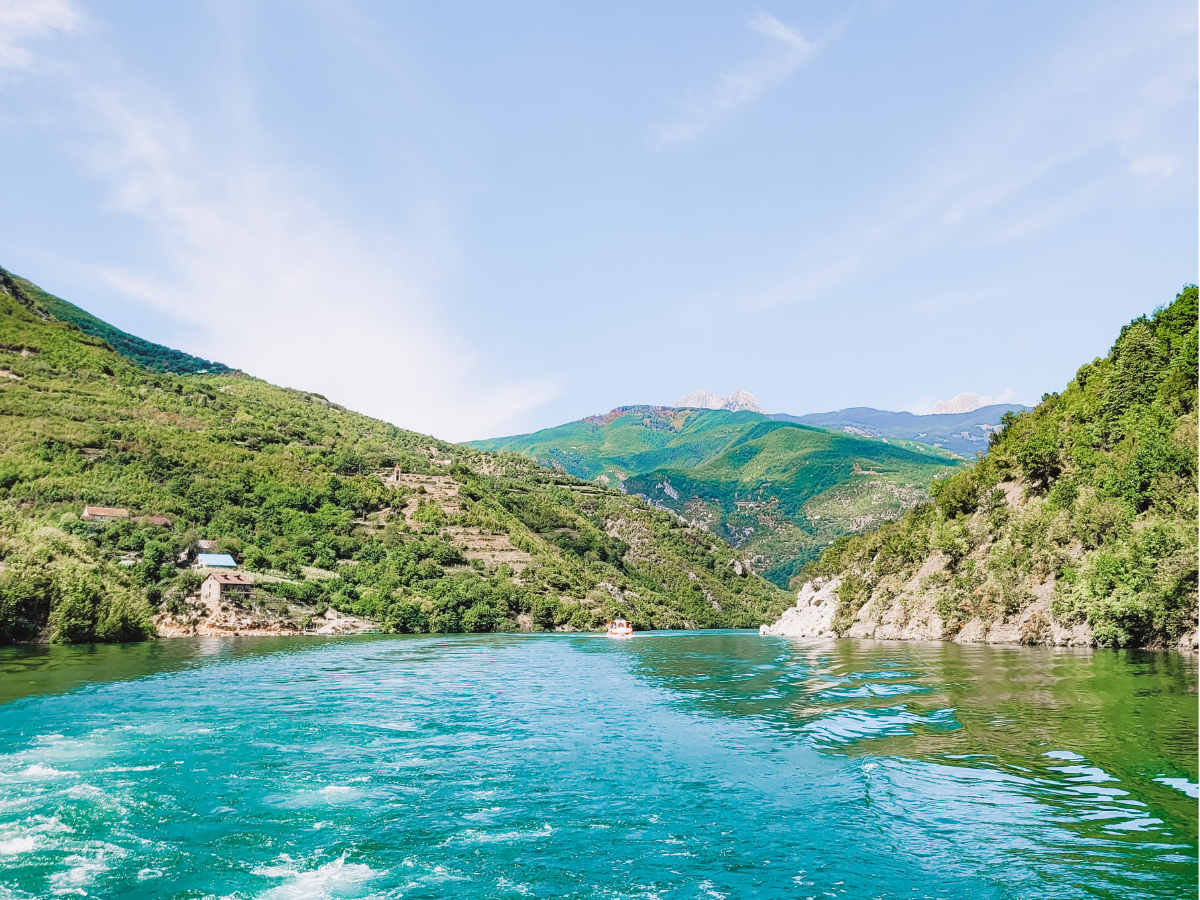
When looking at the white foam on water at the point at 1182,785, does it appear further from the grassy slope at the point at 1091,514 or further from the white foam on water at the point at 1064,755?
the grassy slope at the point at 1091,514

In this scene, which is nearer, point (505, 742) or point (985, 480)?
point (505, 742)

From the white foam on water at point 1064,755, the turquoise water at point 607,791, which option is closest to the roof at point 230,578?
the turquoise water at point 607,791

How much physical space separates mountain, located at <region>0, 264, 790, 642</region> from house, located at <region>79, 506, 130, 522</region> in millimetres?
772

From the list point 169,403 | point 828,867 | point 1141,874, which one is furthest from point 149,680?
point 169,403

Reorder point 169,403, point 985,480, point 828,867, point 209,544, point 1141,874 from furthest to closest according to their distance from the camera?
1. point 169,403
2. point 209,544
3. point 985,480
4. point 828,867
5. point 1141,874

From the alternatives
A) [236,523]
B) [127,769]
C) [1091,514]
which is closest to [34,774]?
[127,769]

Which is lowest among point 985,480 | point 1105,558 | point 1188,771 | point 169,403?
point 1188,771

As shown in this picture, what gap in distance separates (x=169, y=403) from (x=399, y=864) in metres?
143

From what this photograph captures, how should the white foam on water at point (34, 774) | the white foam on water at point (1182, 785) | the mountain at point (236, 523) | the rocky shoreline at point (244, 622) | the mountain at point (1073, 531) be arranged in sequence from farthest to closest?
the rocky shoreline at point (244, 622) < the mountain at point (236, 523) < the mountain at point (1073, 531) < the white foam on water at point (34, 774) < the white foam on water at point (1182, 785)

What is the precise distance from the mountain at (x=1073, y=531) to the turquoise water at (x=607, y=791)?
11951 millimetres

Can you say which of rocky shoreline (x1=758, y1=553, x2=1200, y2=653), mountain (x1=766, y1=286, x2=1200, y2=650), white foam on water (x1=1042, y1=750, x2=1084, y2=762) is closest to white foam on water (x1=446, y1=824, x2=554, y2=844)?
white foam on water (x1=1042, y1=750, x2=1084, y2=762)

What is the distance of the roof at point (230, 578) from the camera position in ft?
260

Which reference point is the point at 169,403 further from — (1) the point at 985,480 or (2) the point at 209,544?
(1) the point at 985,480

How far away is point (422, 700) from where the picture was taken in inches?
1218
